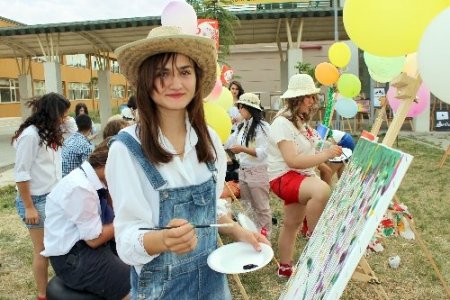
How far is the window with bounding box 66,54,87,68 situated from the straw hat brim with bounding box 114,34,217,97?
38068 mm

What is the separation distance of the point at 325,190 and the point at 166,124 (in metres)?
1.74

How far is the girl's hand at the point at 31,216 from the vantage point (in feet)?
9.84

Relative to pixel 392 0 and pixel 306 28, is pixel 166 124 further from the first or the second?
pixel 306 28

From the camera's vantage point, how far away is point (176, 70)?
1.43 metres

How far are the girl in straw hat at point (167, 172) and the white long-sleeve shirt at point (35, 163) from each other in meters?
1.77

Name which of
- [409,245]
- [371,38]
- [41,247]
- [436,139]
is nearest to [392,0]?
[371,38]

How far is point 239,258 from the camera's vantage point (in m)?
1.58

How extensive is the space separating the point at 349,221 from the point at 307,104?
168 centimetres

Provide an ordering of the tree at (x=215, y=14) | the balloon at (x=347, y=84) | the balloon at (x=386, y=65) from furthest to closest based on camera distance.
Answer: the tree at (x=215, y=14) → the balloon at (x=347, y=84) → the balloon at (x=386, y=65)

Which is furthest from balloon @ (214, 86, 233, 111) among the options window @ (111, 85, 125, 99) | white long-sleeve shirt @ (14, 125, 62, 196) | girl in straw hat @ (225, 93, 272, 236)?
window @ (111, 85, 125, 99)

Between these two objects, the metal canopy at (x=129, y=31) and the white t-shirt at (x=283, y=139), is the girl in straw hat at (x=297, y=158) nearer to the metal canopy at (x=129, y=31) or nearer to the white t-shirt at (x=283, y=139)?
the white t-shirt at (x=283, y=139)

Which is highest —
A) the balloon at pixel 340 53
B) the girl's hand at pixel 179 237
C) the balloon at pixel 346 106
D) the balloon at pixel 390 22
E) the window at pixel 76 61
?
the window at pixel 76 61

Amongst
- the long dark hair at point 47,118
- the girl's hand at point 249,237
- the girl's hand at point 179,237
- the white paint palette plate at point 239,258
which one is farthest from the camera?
the long dark hair at point 47,118

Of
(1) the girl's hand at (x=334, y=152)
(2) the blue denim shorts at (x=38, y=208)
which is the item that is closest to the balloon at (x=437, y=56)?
(1) the girl's hand at (x=334, y=152)
